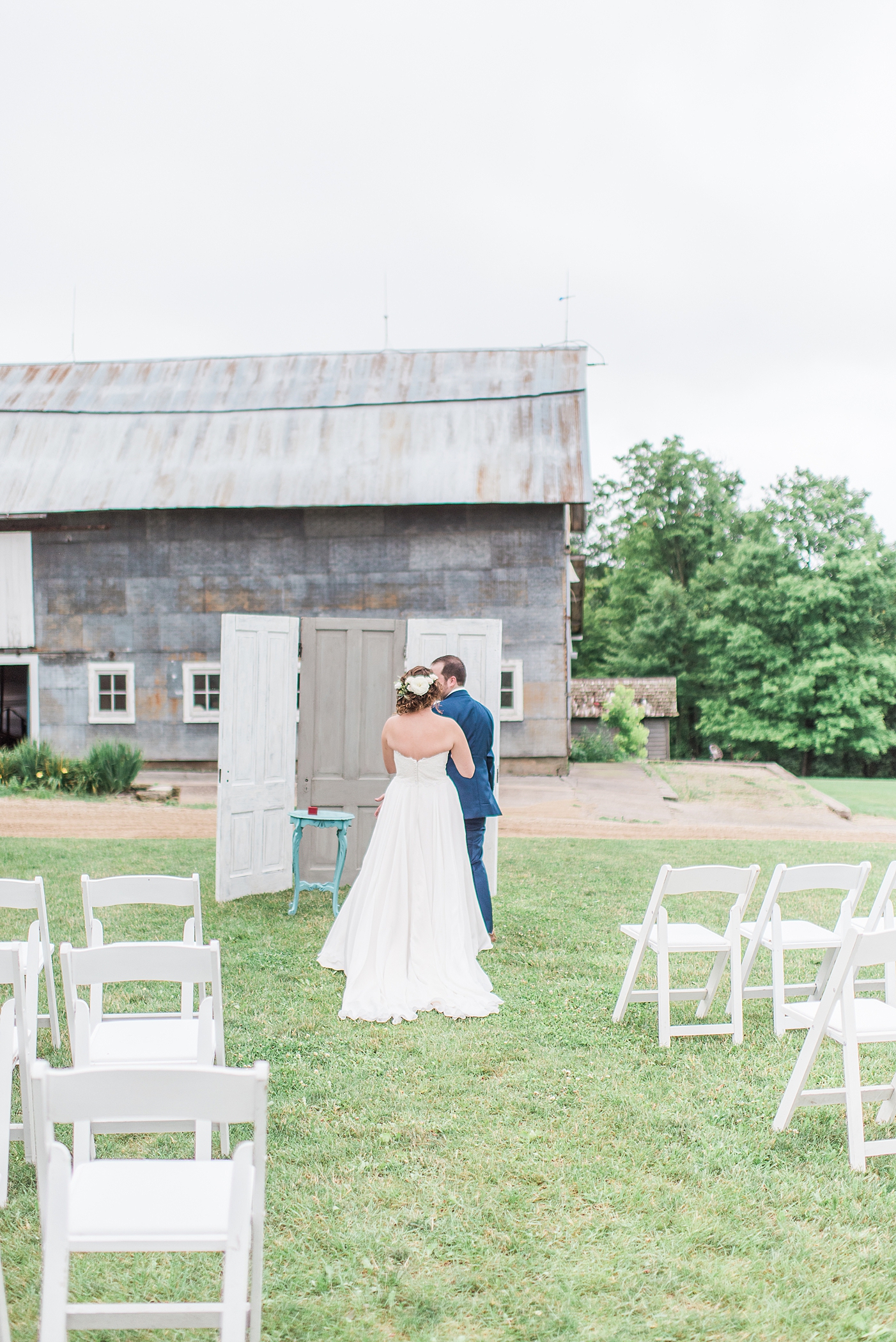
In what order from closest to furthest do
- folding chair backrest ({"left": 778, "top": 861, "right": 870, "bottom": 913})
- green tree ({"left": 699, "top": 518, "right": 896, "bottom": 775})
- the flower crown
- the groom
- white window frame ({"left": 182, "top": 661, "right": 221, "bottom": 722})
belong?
folding chair backrest ({"left": 778, "top": 861, "right": 870, "bottom": 913}), the flower crown, the groom, white window frame ({"left": 182, "top": 661, "right": 221, "bottom": 722}), green tree ({"left": 699, "top": 518, "right": 896, "bottom": 775})

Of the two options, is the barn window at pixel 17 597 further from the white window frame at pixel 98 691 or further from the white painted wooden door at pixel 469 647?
the white painted wooden door at pixel 469 647

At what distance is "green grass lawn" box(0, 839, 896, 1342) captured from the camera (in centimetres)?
299

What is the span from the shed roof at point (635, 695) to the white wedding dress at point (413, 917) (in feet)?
83.6

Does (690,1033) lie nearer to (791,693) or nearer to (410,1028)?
(410,1028)

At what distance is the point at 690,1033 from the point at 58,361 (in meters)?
23.1

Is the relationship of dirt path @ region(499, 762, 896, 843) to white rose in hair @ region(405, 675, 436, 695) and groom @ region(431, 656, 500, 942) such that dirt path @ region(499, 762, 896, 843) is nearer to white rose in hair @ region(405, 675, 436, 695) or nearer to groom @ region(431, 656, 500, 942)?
groom @ region(431, 656, 500, 942)

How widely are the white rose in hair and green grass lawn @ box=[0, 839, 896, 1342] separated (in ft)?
6.48

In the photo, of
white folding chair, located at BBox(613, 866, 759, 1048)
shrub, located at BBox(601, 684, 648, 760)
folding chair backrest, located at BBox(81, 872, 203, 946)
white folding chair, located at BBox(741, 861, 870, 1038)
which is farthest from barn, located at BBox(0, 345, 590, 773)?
folding chair backrest, located at BBox(81, 872, 203, 946)

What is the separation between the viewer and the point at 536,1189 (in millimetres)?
3705

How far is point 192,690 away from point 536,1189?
55.9 feet

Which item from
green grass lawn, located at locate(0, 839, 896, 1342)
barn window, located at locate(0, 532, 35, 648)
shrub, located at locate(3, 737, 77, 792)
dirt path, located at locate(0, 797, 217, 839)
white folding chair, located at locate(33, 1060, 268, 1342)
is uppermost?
barn window, located at locate(0, 532, 35, 648)

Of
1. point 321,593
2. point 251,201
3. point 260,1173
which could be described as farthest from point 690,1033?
point 251,201

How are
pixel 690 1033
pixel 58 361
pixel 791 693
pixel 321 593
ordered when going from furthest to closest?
pixel 791 693 → pixel 58 361 → pixel 321 593 → pixel 690 1033

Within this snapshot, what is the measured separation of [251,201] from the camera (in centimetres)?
2136
